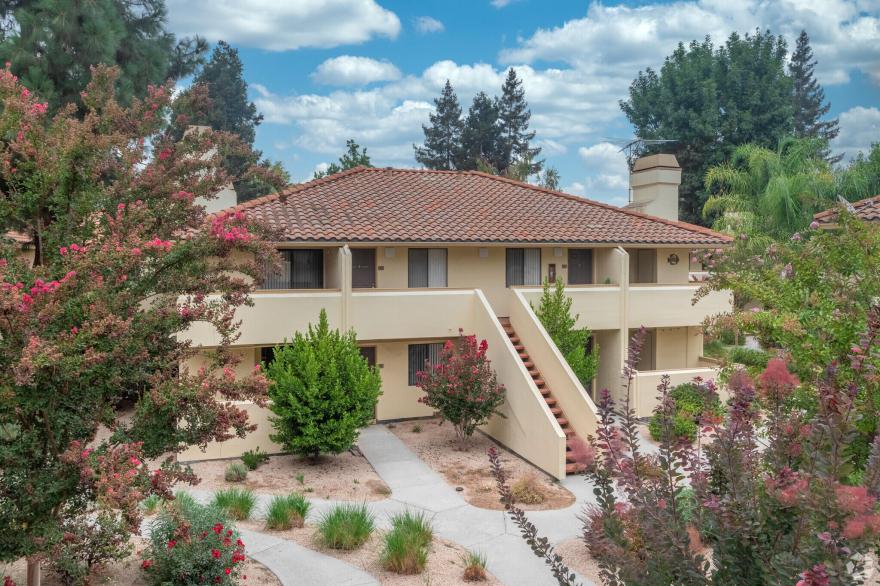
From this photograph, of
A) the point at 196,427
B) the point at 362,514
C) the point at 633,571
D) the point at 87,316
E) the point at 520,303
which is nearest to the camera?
the point at 633,571

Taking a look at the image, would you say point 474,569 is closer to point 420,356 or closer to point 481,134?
point 420,356

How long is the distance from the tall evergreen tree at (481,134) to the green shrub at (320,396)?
44.2m

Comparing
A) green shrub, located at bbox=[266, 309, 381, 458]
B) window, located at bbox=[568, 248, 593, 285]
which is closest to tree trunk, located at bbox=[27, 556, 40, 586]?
green shrub, located at bbox=[266, 309, 381, 458]

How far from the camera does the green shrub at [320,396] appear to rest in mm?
16938

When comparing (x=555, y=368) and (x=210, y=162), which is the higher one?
(x=210, y=162)

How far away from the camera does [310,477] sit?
16.8 m

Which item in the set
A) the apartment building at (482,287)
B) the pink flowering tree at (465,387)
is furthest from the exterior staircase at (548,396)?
the pink flowering tree at (465,387)

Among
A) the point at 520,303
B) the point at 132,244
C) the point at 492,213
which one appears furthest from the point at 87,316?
the point at 492,213

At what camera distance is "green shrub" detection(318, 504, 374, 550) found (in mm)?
12031

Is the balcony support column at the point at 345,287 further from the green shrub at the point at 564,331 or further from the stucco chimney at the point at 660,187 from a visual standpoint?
the stucco chimney at the point at 660,187

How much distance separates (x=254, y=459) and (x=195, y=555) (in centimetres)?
761

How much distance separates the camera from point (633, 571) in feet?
16.4

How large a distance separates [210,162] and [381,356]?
11917mm

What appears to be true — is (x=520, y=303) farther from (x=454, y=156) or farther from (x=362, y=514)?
(x=454, y=156)
